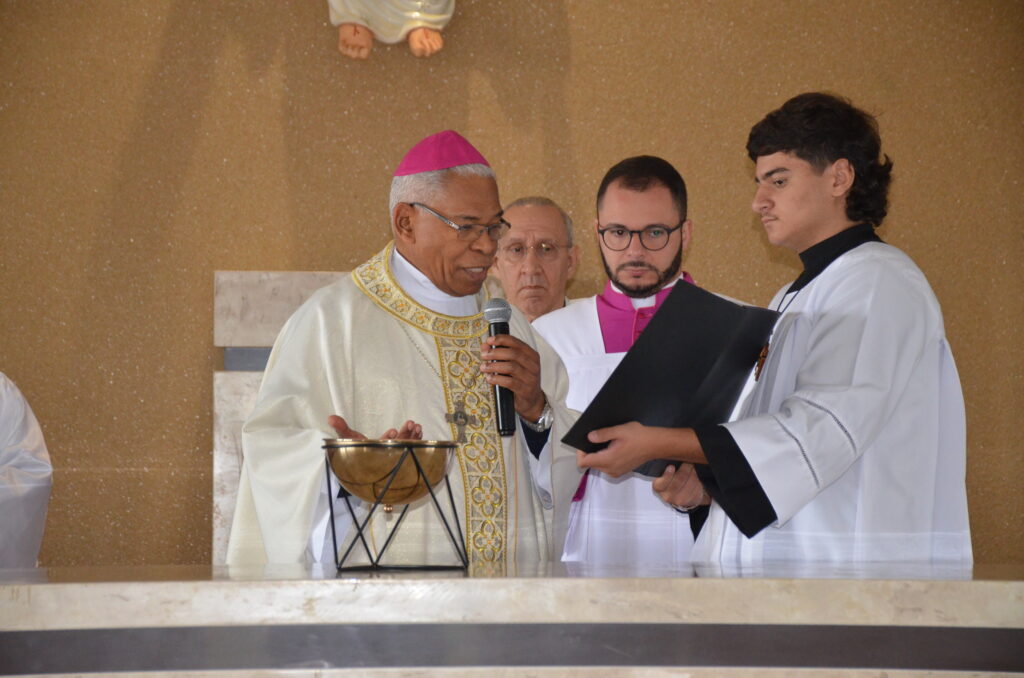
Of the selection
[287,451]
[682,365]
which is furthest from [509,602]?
[287,451]

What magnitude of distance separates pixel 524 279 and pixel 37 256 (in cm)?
257

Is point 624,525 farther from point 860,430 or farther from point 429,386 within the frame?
point 860,430

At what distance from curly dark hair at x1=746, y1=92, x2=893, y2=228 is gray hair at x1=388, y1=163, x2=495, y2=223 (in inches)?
33.4

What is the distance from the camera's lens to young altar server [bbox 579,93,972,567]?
2.58 meters

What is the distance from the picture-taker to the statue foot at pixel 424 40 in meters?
5.64

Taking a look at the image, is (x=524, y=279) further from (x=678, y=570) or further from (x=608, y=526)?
(x=678, y=570)

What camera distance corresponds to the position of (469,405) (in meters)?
3.29

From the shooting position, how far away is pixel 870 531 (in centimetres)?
281

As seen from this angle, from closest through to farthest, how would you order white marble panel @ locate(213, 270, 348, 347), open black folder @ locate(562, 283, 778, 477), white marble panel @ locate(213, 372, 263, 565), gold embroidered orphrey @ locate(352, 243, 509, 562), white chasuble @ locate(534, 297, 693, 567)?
open black folder @ locate(562, 283, 778, 477)
gold embroidered orphrey @ locate(352, 243, 509, 562)
white chasuble @ locate(534, 297, 693, 567)
white marble panel @ locate(213, 372, 263, 565)
white marble panel @ locate(213, 270, 348, 347)

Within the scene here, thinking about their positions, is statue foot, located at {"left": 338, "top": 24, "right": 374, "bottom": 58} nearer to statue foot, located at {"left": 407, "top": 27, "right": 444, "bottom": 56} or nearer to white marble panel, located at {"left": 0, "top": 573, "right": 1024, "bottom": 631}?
statue foot, located at {"left": 407, "top": 27, "right": 444, "bottom": 56}

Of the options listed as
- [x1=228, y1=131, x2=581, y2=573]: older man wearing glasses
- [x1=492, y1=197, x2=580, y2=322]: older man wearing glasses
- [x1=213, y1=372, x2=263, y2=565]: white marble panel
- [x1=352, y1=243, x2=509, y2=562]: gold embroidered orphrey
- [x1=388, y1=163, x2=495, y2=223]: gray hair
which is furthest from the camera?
[x1=213, y1=372, x2=263, y2=565]: white marble panel

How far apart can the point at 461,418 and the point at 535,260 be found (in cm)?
178

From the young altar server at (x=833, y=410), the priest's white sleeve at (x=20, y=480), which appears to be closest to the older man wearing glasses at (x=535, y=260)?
the young altar server at (x=833, y=410)

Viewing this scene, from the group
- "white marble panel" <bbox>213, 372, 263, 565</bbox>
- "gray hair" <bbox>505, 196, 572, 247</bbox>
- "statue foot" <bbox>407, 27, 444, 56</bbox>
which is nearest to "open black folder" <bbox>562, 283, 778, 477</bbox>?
"gray hair" <bbox>505, 196, 572, 247</bbox>
